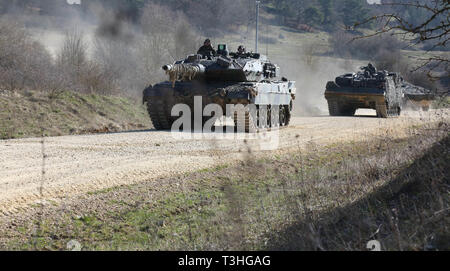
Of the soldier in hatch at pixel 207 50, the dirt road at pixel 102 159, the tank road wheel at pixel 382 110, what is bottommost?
the dirt road at pixel 102 159

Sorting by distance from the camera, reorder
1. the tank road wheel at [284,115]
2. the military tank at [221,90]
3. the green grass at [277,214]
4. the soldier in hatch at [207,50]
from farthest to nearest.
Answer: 1. the tank road wheel at [284,115]
2. the soldier in hatch at [207,50]
3. the military tank at [221,90]
4. the green grass at [277,214]

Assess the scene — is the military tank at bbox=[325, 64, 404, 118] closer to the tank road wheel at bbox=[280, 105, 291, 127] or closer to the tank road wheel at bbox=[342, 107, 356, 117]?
the tank road wheel at bbox=[342, 107, 356, 117]

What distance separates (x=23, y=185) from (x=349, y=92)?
21189 mm

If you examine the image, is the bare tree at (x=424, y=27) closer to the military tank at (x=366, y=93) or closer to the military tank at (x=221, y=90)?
the military tank at (x=221, y=90)

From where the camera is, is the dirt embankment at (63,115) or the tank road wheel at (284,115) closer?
the dirt embankment at (63,115)

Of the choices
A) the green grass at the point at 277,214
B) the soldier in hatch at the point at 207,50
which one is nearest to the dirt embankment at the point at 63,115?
the soldier in hatch at the point at 207,50

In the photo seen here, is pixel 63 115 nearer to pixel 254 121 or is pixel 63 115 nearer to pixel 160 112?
pixel 160 112

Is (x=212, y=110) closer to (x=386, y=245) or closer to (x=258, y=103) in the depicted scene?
(x=258, y=103)

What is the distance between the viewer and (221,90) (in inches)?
704

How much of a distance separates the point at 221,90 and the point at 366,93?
12.0 m

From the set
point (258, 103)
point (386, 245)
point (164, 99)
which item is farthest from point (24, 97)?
point (386, 245)

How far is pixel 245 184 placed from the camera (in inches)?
458

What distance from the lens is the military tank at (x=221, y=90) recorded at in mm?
17906

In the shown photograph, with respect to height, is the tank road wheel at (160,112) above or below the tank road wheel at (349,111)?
below
